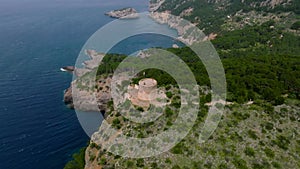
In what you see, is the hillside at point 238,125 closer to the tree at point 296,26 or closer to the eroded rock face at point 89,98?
the eroded rock face at point 89,98

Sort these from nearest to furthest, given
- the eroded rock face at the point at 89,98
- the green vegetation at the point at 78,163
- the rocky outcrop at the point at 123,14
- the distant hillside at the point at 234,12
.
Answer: the green vegetation at the point at 78,163
the eroded rock face at the point at 89,98
the distant hillside at the point at 234,12
the rocky outcrop at the point at 123,14

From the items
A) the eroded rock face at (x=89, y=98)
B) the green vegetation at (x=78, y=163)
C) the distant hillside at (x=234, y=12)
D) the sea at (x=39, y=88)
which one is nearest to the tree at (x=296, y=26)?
the distant hillside at (x=234, y=12)

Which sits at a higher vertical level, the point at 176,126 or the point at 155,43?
the point at 176,126

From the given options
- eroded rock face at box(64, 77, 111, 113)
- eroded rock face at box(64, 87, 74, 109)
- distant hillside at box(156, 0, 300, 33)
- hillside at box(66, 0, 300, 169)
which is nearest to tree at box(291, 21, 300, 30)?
distant hillside at box(156, 0, 300, 33)

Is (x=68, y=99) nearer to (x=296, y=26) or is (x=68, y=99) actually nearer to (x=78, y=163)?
(x=78, y=163)

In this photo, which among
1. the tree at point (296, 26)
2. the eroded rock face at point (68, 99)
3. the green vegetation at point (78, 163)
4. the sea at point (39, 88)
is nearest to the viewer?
the green vegetation at point (78, 163)

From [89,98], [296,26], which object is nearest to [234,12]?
[296,26]

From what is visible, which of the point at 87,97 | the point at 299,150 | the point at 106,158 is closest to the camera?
the point at 299,150

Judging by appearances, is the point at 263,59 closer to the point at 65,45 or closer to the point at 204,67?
the point at 204,67

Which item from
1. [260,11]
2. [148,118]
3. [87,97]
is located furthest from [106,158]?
[260,11]
